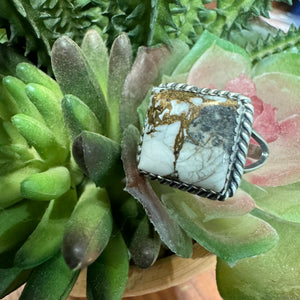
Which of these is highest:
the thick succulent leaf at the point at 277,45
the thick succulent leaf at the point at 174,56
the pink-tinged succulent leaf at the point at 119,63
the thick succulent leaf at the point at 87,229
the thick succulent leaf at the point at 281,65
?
the pink-tinged succulent leaf at the point at 119,63

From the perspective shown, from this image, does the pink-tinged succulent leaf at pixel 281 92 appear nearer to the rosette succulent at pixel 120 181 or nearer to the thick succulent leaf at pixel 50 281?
the rosette succulent at pixel 120 181

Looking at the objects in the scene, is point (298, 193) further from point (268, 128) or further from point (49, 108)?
point (49, 108)

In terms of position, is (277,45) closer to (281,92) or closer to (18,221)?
(281,92)

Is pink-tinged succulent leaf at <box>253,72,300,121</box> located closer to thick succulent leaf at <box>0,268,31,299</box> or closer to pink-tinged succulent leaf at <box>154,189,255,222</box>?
pink-tinged succulent leaf at <box>154,189,255,222</box>

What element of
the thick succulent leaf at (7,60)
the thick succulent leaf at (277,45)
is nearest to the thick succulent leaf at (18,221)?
the thick succulent leaf at (7,60)

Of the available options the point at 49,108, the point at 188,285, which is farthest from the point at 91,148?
the point at 188,285

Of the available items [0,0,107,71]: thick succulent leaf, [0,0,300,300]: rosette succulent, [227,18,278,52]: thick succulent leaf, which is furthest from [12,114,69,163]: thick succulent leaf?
[227,18,278,52]: thick succulent leaf
